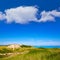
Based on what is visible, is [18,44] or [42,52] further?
[18,44]

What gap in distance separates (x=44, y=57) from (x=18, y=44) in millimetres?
2542

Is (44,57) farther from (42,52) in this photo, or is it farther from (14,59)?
(14,59)

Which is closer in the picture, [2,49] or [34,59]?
[34,59]

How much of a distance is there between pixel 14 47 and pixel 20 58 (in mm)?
2142

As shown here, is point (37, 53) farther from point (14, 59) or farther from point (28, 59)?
point (14, 59)

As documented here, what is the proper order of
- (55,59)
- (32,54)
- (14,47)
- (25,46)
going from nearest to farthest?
(55,59) → (32,54) → (14,47) → (25,46)

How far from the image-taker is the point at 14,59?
2.61 metres

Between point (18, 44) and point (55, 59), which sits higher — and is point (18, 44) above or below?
above

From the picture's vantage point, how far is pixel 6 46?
5.20 m

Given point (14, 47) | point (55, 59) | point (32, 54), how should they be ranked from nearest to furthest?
point (55, 59) → point (32, 54) → point (14, 47)

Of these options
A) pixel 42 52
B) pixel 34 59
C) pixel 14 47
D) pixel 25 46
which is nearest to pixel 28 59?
pixel 34 59

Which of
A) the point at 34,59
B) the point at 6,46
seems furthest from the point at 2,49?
the point at 34,59

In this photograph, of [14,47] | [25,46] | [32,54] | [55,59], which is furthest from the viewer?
[25,46]

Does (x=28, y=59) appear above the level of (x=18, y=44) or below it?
below
